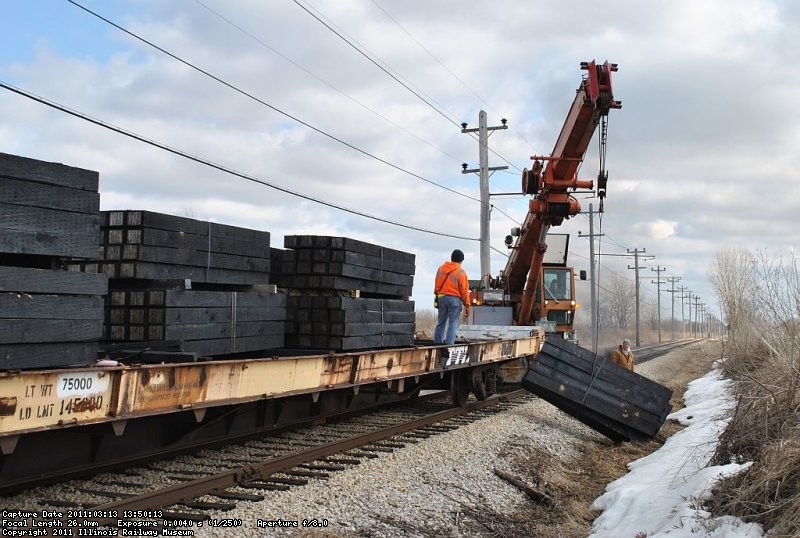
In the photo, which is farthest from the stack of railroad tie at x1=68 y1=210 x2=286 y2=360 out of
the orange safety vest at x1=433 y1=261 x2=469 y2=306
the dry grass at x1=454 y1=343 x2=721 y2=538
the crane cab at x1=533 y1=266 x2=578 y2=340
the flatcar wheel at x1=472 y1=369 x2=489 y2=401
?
the crane cab at x1=533 y1=266 x2=578 y2=340

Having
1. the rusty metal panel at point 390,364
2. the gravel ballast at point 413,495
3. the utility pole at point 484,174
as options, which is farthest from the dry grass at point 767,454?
the utility pole at point 484,174

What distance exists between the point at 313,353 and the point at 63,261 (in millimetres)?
3595

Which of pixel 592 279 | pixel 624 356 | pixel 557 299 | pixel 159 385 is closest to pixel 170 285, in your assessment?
pixel 159 385

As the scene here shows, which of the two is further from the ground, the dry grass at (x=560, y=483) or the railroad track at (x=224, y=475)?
the railroad track at (x=224, y=475)

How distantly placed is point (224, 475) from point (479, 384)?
782cm

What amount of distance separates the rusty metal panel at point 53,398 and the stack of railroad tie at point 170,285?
3.83 ft

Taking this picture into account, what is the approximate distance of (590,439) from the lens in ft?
37.4

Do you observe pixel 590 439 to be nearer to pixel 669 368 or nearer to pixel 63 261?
pixel 63 261

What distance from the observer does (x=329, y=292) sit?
28.4ft

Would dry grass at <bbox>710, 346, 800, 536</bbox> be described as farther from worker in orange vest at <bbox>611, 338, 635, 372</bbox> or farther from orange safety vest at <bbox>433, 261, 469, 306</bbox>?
worker in orange vest at <bbox>611, 338, 635, 372</bbox>

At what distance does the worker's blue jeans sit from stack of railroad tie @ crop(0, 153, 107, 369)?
638 centimetres

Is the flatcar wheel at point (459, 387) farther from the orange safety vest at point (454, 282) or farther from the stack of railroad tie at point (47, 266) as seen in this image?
the stack of railroad tie at point (47, 266)

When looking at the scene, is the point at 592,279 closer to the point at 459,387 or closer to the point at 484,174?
the point at 484,174

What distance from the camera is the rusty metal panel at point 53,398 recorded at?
4.21 meters
